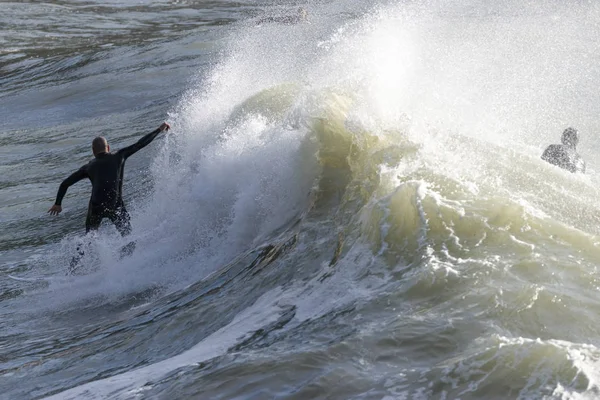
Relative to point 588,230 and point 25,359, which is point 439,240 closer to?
point 588,230

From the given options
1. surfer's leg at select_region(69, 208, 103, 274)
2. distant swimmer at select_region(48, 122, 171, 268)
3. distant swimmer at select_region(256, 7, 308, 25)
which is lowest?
surfer's leg at select_region(69, 208, 103, 274)

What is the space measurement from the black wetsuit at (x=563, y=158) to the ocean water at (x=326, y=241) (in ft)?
1.73

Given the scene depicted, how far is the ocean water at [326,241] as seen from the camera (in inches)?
212

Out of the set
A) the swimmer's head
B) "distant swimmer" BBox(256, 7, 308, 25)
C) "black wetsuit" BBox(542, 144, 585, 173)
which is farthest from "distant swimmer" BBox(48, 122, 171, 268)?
"distant swimmer" BBox(256, 7, 308, 25)

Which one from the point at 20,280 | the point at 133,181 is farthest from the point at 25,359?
the point at 133,181

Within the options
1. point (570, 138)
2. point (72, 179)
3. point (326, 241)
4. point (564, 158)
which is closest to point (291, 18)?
point (570, 138)

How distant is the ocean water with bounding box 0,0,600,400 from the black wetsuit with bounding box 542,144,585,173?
528mm

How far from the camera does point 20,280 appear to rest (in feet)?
34.2

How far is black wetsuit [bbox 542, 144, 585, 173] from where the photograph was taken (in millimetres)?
11211

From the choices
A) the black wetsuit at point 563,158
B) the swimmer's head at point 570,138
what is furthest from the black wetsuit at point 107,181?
the swimmer's head at point 570,138

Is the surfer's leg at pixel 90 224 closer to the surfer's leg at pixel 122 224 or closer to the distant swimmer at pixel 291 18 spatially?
the surfer's leg at pixel 122 224

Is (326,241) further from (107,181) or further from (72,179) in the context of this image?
(72,179)

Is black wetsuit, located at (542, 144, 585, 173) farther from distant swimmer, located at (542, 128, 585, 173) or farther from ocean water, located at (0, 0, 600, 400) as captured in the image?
ocean water, located at (0, 0, 600, 400)

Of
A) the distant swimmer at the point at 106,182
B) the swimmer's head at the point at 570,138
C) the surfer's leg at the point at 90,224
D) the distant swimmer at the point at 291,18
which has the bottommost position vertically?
the surfer's leg at the point at 90,224
